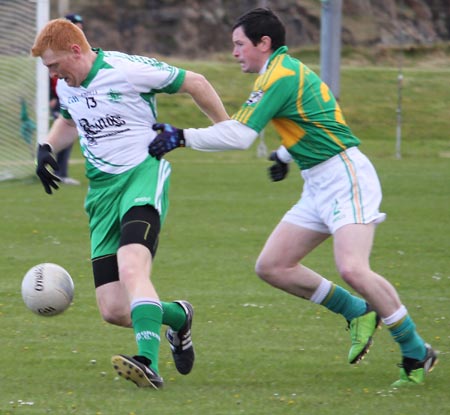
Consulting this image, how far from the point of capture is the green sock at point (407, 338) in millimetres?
6207

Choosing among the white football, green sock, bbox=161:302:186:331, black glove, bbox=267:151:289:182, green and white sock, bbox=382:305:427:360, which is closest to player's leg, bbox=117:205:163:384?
green sock, bbox=161:302:186:331

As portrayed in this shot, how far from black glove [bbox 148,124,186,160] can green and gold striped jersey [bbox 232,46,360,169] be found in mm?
357

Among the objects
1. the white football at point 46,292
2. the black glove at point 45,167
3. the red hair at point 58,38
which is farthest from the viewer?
the black glove at point 45,167

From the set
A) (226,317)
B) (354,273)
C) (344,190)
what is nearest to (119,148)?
(344,190)

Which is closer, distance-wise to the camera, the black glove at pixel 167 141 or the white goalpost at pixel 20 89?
the black glove at pixel 167 141

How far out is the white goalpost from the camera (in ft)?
55.1

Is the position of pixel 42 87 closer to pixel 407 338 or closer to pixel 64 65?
pixel 64 65

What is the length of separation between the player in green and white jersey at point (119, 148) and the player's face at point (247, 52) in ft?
0.92

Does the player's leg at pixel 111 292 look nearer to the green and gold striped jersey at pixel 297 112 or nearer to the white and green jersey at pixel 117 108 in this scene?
the white and green jersey at pixel 117 108

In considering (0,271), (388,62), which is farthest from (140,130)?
(388,62)

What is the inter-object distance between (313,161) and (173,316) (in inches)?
46.8

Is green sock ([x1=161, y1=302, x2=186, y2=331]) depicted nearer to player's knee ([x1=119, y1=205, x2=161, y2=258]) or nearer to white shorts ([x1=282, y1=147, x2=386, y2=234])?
player's knee ([x1=119, y1=205, x2=161, y2=258])

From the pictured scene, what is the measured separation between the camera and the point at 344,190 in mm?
6258

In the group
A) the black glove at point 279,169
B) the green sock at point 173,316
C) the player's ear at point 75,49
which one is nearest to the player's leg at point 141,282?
the green sock at point 173,316
